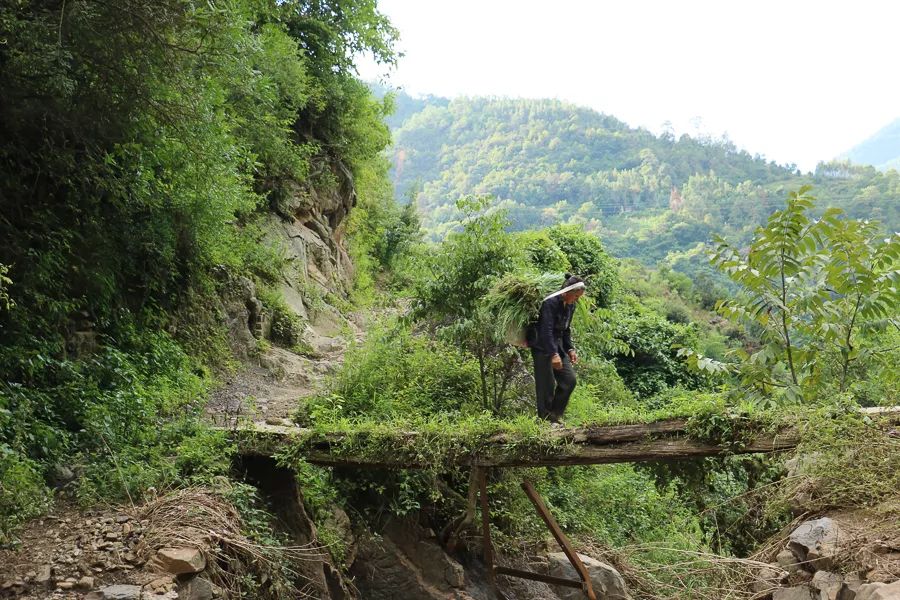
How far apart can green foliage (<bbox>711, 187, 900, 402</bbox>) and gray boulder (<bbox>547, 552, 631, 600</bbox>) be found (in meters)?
3.05

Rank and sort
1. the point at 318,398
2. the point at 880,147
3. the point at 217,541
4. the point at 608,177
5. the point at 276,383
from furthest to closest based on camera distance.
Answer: the point at 880,147 < the point at 608,177 < the point at 276,383 < the point at 318,398 < the point at 217,541

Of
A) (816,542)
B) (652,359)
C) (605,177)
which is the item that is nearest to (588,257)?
(652,359)

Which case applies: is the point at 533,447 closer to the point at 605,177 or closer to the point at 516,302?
the point at 516,302

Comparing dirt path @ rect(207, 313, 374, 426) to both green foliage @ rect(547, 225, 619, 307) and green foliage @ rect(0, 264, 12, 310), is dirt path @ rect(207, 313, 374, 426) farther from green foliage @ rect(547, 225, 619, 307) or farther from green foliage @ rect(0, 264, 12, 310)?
green foliage @ rect(547, 225, 619, 307)

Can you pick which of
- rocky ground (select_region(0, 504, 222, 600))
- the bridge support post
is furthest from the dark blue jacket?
rocky ground (select_region(0, 504, 222, 600))

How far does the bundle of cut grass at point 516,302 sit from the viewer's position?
8086 millimetres

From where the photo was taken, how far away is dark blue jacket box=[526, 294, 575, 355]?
7.49m

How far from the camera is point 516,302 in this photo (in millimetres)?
8211

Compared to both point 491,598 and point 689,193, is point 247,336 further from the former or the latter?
point 689,193

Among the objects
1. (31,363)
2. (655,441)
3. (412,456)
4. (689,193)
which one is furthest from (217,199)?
(689,193)

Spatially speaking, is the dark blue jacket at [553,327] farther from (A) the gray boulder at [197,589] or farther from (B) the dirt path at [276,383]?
(A) the gray boulder at [197,589]

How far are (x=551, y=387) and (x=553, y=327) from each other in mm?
698

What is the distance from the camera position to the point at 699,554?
538 centimetres

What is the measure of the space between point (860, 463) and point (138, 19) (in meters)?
8.00
